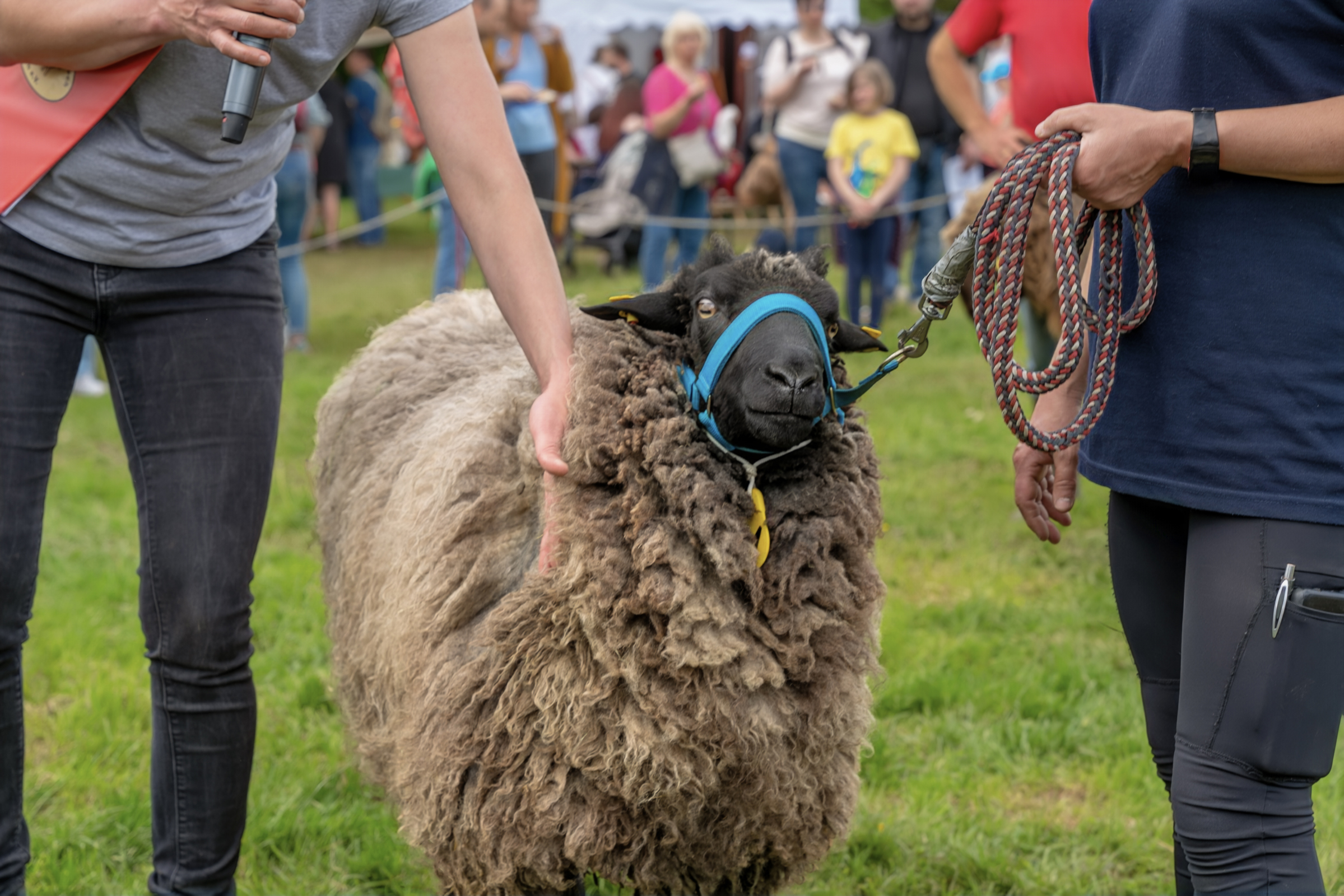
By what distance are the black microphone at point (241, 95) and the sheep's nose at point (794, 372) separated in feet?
2.90

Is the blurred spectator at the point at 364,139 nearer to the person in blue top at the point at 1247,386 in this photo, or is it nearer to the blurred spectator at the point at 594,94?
the blurred spectator at the point at 594,94

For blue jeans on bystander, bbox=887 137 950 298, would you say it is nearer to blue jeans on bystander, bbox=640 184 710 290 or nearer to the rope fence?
the rope fence

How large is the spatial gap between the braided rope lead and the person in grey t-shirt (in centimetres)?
76

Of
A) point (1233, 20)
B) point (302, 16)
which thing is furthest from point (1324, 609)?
point (302, 16)

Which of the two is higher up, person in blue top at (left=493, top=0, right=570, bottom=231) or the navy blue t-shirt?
person in blue top at (left=493, top=0, right=570, bottom=231)

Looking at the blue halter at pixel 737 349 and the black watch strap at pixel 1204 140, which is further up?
the black watch strap at pixel 1204 140

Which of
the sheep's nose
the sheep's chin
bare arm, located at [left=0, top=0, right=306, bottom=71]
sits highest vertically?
bare arm, located at [left=0, top=0, right=306, bottom=71]

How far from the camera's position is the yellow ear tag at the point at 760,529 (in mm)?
2107

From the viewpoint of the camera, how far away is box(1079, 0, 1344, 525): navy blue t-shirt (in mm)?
1686

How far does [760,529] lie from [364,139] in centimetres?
1474

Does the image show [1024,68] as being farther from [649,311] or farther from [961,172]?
[961,172]

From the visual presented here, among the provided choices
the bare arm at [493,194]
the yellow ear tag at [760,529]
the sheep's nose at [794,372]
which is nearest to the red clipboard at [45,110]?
the bare arm at [493,194]

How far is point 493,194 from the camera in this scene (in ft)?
7.39

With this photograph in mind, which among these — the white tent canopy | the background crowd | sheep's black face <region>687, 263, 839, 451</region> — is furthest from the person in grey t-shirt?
the white tent canopy
